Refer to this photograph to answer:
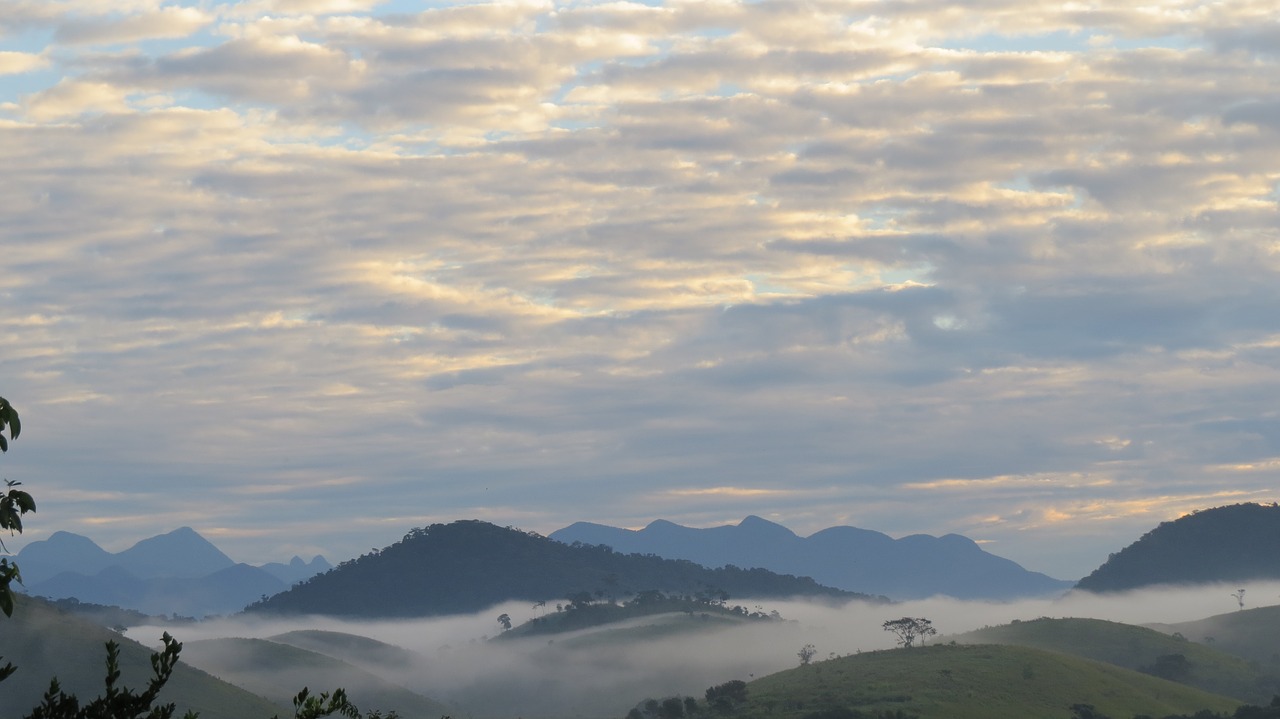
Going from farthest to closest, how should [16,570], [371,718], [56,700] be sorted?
1. [371,718]
2. [56,700]
3. [16,570]

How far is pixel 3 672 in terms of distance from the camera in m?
19.0

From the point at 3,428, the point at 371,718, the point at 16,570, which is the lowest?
the point at 371,718

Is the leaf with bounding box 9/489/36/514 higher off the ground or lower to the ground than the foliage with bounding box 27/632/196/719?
higher

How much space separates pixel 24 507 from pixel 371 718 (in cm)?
5410

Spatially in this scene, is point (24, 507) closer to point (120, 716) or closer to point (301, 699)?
point (120, 716)

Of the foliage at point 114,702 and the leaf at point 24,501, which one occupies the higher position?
the leaf at point 24,501

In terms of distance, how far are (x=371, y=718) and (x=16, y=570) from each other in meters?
54.2

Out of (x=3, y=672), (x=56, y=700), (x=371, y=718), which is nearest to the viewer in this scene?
(x=3, y=672)

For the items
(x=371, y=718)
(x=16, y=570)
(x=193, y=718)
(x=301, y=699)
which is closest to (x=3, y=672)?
(x=16, y=570)

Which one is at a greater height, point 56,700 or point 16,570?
point 16,570

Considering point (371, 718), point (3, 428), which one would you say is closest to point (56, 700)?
point (3, 428)

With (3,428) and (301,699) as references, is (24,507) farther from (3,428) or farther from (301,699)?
(301,699)

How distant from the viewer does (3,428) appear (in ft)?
65.2

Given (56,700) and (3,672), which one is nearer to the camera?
(3,672)
